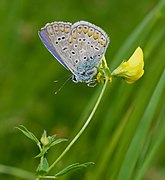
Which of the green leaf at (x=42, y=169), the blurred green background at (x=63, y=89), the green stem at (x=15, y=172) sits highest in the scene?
the blurred green background at (x=63, y=89)

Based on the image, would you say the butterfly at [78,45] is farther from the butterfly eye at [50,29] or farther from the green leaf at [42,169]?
the green leaf at [42,169]

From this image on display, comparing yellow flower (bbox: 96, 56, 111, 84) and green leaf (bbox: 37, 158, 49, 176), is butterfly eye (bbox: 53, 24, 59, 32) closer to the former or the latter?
yellow flower (bbox: 96, 56, 111, 84)

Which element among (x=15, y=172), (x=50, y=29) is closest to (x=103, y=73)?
(x=50, y=29)

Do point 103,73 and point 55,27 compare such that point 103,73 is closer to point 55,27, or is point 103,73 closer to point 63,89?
point 55,27

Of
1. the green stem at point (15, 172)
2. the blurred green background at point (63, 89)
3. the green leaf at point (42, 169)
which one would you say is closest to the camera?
the green leaf at point (42, 169)

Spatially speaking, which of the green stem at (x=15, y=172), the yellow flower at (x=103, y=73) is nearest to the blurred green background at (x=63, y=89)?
the green stem at (x=15, y=172)
